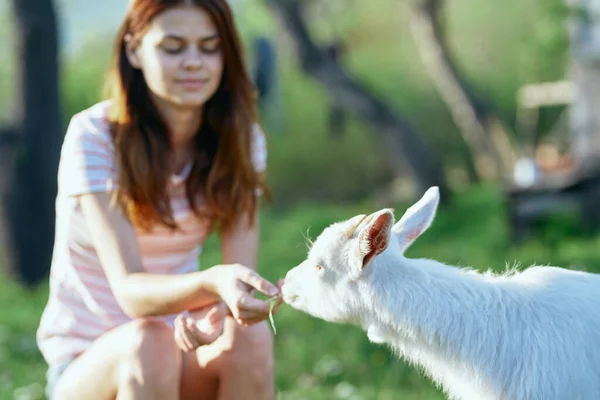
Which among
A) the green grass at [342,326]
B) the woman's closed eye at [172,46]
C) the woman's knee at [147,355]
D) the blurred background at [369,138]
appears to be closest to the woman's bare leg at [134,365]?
the woman's knee at [147,355]

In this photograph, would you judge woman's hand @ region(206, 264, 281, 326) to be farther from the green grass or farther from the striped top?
the striped top

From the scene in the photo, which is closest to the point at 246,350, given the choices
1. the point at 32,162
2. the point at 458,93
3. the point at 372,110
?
the point at 32,162

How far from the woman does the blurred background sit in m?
1.06

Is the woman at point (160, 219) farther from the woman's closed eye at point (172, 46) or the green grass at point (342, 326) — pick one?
the green grass at point (342, 326)

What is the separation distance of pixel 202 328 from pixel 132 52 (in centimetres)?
82

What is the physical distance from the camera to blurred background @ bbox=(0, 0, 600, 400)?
4621 millimetres

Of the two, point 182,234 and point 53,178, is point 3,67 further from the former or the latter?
point 182,234

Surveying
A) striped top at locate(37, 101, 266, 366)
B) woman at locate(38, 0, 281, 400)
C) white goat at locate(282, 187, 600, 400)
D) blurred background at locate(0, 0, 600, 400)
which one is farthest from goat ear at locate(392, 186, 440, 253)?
blurred background at locate(0, 0, 600, 400)

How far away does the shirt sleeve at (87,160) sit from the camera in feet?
8.16

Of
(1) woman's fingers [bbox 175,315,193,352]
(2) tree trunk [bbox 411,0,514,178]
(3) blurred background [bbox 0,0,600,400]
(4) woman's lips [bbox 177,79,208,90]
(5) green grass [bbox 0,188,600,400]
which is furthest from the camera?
(2) tree trunk [bbox 411,0,514,178]

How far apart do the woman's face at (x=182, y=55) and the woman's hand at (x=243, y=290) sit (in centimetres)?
56

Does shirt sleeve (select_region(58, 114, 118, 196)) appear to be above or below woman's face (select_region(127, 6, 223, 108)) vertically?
below

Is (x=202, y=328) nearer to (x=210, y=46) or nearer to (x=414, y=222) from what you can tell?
(x=414, y=222)

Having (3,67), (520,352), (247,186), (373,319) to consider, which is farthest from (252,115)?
(3,67)
